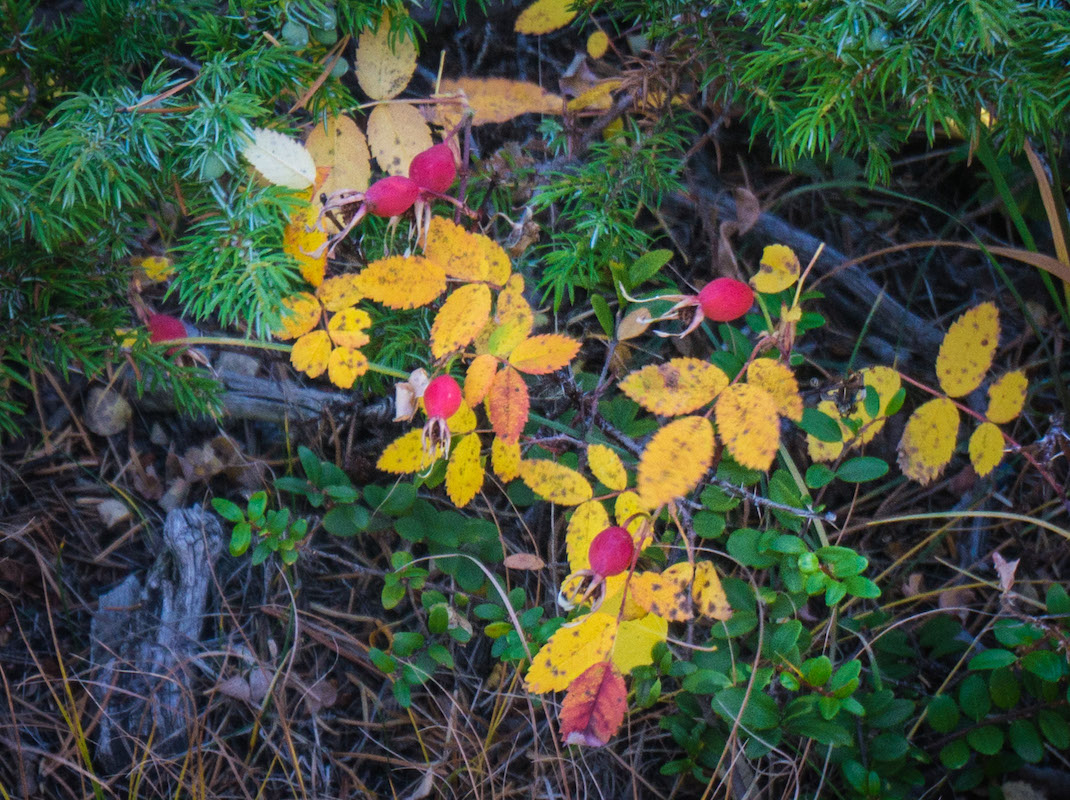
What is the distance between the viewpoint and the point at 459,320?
1118 millimetres

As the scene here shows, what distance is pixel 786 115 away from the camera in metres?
1.22

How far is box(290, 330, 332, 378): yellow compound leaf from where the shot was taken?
1158mm

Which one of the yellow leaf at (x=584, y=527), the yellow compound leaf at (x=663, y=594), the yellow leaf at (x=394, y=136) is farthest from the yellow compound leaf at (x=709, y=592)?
the yellow leaf at (x=394, y=136)

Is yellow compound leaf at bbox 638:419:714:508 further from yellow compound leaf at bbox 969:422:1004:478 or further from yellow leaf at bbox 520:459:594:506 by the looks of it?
yellow compound leaf at bbox 969:422:1004:478

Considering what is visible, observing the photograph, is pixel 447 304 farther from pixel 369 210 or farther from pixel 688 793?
pixel 688 793

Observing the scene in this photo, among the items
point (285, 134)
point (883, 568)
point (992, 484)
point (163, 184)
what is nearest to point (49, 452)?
point (163, 184)

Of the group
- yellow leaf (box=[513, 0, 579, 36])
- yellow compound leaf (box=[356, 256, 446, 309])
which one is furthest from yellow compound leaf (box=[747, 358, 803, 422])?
yellow leaf (box=[513, 0, 579, 36])

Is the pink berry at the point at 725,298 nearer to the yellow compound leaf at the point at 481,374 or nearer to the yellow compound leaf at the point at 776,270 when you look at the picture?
the yellow compound leaf at the point at 776,270

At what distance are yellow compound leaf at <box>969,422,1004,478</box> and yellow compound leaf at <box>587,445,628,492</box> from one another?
0.55m

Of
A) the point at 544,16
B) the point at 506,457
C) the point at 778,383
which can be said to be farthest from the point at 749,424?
the point at 544,16

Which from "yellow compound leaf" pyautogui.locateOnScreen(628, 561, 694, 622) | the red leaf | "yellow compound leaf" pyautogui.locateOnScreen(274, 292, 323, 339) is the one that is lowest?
the red leaf

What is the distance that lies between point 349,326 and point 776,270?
64 centimetres

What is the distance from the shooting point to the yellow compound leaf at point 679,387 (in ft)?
3.60

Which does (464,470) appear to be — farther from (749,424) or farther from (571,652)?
(749,424)
